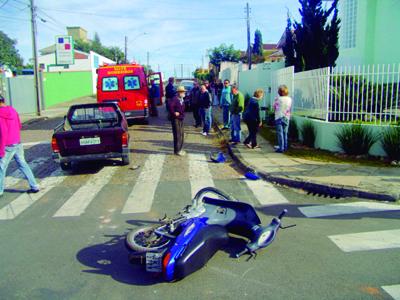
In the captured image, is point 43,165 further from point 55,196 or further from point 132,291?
point 132,291

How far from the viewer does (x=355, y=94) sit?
10008 millimetres

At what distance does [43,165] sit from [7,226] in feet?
14.7

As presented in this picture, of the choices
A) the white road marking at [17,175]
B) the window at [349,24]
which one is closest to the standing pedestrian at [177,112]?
the white road marking at [17,175]

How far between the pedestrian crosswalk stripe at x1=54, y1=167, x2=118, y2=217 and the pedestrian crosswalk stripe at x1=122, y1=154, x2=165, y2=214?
0.70 metres

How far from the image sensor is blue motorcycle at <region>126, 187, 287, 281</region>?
3781 mm

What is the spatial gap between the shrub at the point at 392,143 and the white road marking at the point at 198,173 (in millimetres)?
4074

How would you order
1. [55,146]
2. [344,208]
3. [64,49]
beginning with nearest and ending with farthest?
[344,208] < [55,146] < [64,49]

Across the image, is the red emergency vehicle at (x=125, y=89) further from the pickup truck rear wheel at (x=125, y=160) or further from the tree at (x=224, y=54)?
the tree at (x=224, y=54)

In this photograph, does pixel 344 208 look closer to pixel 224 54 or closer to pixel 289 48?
pixel 289 48

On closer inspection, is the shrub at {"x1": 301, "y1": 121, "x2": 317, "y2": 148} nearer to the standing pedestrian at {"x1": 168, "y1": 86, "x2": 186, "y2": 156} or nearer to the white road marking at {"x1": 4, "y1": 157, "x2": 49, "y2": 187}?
the standing pedestrian at {"x1": 168, "y1": 86, "x2": 186, "y2": 156}

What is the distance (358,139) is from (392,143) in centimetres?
79

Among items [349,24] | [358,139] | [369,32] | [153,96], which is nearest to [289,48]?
[369,32]

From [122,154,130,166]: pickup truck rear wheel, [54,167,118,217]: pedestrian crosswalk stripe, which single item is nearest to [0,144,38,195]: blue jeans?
Result: [54,167,118,217]: pedestrian crosswalk stripe

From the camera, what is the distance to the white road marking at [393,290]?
3485 mm
